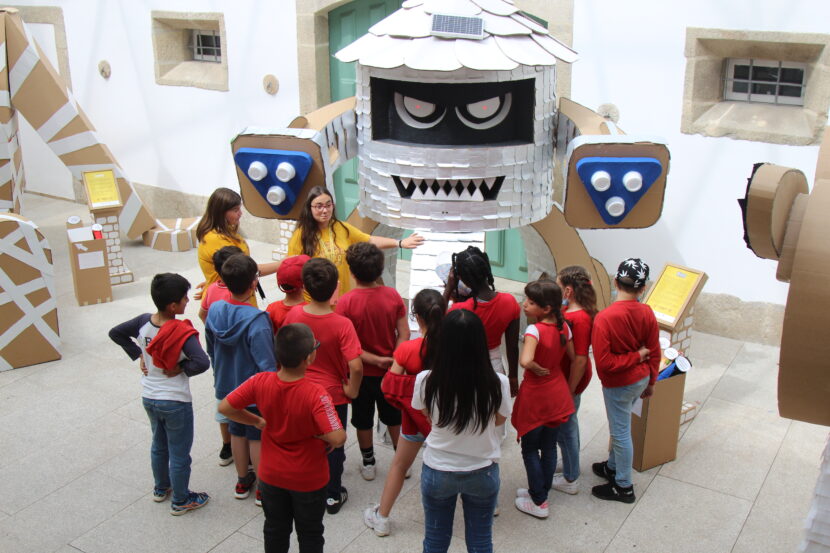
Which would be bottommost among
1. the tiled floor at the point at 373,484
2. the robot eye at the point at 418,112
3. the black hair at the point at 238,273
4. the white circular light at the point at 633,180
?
the tiled floor at the point at 373,484

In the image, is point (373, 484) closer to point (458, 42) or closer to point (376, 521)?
point (376, 521)

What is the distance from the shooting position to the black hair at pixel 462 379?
8.77ft

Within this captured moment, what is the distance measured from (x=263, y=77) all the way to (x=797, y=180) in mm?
6071

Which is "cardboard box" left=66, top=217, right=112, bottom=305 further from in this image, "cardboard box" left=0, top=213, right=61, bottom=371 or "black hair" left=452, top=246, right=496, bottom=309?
"black hair" left=452, top=246, right=496, bottom=309

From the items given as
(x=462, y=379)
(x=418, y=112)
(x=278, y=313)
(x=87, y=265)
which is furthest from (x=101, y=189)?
(x=462, y=379)

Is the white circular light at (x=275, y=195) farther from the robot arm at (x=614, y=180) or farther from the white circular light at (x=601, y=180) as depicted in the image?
the white circular light at (x=601, y=180)

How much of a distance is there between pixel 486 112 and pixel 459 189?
0.39m

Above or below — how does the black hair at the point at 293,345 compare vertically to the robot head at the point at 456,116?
below

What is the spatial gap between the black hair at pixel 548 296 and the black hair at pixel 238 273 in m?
1.14

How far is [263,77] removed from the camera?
24.1 feet

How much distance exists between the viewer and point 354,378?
3.47 m

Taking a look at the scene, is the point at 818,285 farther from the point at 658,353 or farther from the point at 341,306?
the point at 341,306

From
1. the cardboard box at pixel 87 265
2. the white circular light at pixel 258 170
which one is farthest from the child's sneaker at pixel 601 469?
the cardboard box at pixel 87 265

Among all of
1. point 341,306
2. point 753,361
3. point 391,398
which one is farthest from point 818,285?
point 753,361
